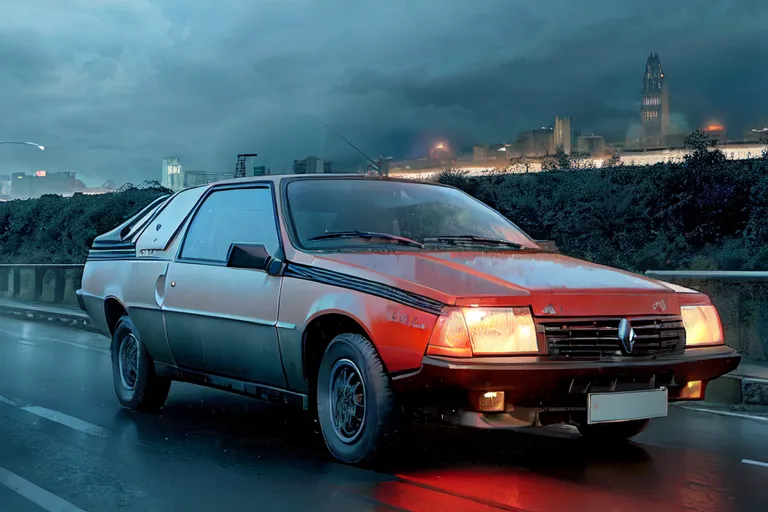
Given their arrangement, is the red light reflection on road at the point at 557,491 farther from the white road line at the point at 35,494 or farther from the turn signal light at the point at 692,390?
the white road line at the point at 35,494

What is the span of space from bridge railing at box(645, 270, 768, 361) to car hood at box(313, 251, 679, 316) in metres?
3.93

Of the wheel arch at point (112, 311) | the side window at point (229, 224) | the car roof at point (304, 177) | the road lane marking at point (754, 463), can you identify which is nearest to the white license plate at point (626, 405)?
the road lane marking at point (754, 463)

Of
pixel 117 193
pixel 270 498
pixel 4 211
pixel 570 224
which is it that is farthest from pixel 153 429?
pixel 4 211

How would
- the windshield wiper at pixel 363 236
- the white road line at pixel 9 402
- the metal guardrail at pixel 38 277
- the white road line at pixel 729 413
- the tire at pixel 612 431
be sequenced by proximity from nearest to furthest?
the windshield wiper at pixel 363 236, the tire at pixel 612 431, the white road line at pixel 729 413, the white road line at pixel 9 402, the metal guardrail at pixel 38 277

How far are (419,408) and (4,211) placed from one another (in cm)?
4694

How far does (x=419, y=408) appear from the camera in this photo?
16.6 ft

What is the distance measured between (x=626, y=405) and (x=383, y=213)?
2.02 m

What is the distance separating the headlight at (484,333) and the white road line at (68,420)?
2.84 m

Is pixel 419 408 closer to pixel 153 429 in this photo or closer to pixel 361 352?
pixel 361 352

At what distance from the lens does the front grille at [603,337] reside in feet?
16.3

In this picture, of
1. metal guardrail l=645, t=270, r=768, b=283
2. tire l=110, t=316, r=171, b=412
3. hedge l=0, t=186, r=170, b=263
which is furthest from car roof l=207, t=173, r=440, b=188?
hedge l=0, t=186, r=170, b=263

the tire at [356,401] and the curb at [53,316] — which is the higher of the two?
the tire at [356,401]

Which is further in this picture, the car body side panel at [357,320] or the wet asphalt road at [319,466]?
the car body side panel at [357,320]

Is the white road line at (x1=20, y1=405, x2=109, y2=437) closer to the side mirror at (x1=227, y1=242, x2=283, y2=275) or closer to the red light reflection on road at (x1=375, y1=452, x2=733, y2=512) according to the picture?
the side mirror at (x1=227, y1=242, x2=283, y2=275)
